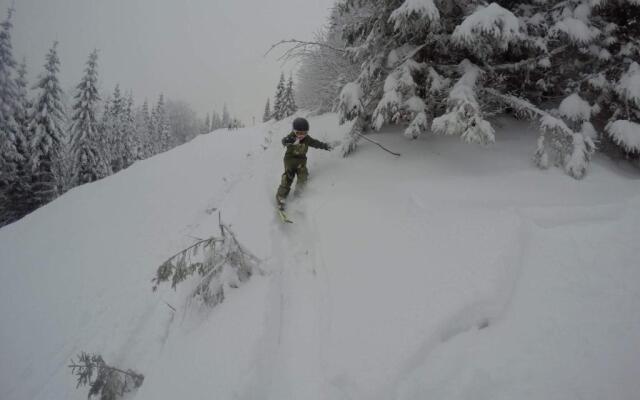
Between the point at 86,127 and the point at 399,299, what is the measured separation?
34.9m

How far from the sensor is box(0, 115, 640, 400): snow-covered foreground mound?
8.00ft

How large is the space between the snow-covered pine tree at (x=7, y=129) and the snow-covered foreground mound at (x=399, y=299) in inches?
973

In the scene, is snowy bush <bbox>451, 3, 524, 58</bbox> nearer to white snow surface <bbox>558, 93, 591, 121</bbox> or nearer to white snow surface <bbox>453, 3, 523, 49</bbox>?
white snow surface <bbox>453, 3, 523, 49</bbox>

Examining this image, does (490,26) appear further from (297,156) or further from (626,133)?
(297,156)

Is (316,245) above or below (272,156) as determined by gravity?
below

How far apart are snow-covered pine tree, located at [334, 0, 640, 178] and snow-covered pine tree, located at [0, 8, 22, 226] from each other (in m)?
31.0

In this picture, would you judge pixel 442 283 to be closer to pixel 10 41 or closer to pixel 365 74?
pixel 365 74

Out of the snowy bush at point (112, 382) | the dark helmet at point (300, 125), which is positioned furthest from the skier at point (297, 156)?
the snowy bush at point (112, 382)

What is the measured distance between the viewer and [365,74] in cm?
557

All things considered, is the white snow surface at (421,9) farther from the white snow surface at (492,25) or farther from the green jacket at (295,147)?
the green jacket at (295,147)

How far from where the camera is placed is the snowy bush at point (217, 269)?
397 cm

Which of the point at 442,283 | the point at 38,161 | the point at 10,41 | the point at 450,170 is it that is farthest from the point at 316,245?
the point at 10,41


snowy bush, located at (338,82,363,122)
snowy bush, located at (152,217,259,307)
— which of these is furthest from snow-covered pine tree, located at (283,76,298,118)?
snowy bush, located at (152,217,259,307)

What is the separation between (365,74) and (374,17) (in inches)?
46.0
